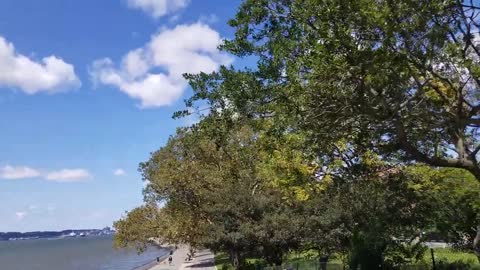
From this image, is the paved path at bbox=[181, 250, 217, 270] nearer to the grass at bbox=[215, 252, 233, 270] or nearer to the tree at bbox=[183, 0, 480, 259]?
the grass at bbox=[215, 252, 233, 270]

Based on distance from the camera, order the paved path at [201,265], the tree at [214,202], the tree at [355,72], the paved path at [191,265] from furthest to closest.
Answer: the paved path at [191,265] → the paved path at [201,265] → the tree at [214,202] → the tree at [355,72]

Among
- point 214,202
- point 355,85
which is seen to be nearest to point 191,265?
point 214,202

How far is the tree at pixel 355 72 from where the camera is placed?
8.92m

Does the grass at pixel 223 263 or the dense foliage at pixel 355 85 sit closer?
the dense foliage at pixel 355 85

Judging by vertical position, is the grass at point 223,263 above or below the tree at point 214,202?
below

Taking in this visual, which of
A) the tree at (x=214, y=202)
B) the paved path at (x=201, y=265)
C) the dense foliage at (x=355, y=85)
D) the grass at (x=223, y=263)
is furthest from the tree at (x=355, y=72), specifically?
the paved path at (x=201, y=265)

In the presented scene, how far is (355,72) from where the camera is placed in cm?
924

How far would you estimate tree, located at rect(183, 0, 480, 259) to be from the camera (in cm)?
892

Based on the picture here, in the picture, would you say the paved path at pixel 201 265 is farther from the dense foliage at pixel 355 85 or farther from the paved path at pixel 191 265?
the dense foliage at pixel 355 85

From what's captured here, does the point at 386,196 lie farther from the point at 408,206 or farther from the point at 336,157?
the point at 336,157

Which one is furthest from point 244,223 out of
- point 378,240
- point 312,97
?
point 312,97

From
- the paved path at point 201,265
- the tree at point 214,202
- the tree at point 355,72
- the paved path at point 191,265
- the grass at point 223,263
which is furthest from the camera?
the paved path at point 191,265

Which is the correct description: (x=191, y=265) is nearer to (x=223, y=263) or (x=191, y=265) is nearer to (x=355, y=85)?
(x=223, y=263)

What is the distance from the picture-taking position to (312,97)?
9945mm
